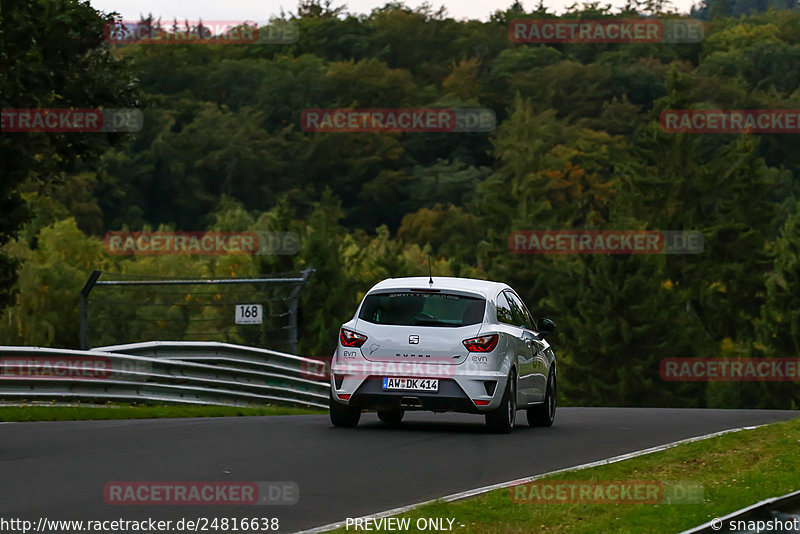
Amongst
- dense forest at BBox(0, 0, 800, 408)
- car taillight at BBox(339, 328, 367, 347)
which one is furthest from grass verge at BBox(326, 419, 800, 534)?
dense forest at BBox(0, 0, 800, 408)

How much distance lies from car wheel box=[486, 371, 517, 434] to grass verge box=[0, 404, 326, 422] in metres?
5.45

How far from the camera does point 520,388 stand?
15.7 metres

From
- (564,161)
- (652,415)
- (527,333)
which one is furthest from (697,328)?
(527,333)

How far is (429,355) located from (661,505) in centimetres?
540

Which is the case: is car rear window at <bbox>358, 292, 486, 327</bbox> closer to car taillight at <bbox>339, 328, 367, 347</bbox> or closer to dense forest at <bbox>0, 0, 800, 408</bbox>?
car taillight at <bbox>339, 328, 367, 347</bbox>

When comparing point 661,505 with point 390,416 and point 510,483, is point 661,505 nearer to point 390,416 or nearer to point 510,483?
point 510,483

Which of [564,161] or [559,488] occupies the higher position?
[559,488]

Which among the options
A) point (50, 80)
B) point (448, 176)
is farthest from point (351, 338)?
point (448, 176)

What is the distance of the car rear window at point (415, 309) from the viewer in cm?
1503

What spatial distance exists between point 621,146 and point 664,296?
4796 centimetres

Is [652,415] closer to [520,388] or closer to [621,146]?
[520,388]

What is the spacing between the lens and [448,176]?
133 meters

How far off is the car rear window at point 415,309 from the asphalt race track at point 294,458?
1.21 meters

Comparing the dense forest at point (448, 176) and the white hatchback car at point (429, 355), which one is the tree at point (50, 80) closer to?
the dense forest at point (448, 176)
